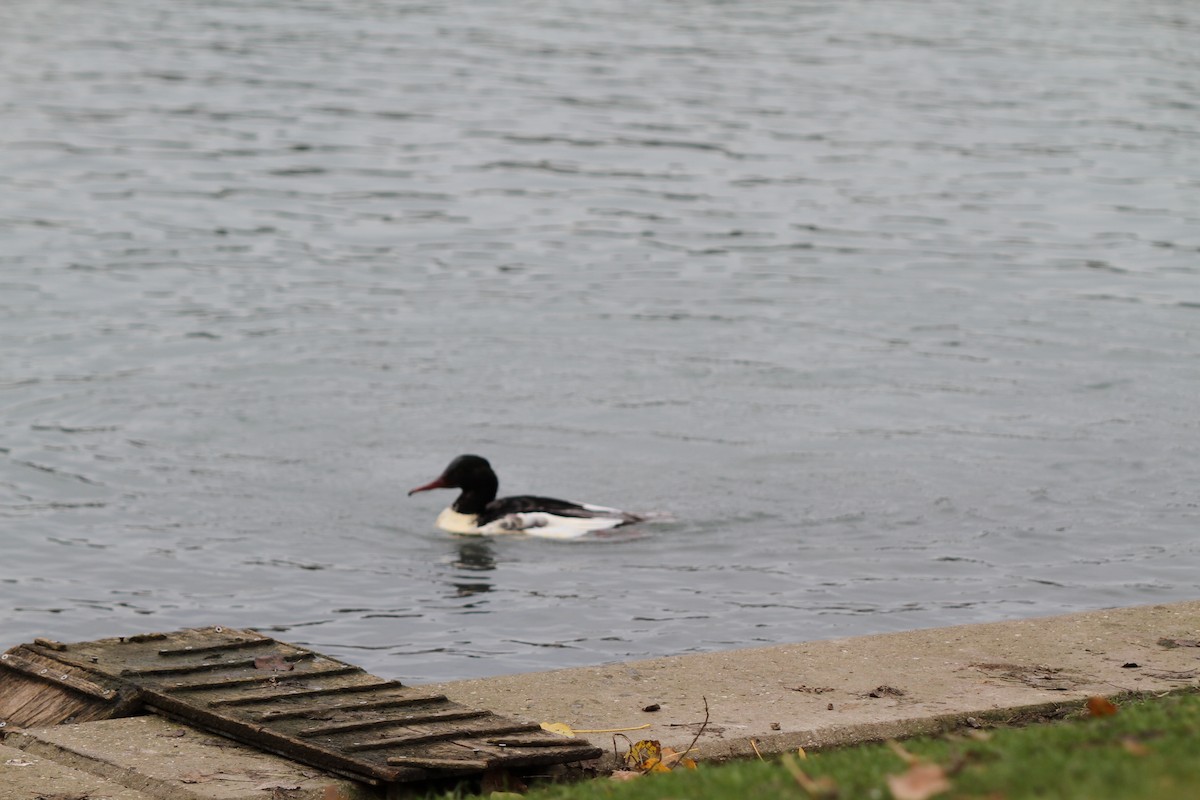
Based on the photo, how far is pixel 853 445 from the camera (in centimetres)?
1529

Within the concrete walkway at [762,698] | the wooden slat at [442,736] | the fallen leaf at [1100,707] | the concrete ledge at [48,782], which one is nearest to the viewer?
the concrete ledge at [48,782]

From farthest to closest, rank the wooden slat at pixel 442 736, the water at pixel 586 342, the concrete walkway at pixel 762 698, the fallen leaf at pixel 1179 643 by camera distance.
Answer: the water at pixel 586 342, the fallen leaf at pixel 1179 643, the wooden slat at pixel 442 736, the concrete walkway at pixel 762 698

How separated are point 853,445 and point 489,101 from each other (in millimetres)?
18508

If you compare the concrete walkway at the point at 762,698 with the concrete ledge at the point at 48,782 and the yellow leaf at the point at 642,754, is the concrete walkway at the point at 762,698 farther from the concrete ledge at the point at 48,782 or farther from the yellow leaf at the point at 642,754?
the yellow leaf at the point at 642,754

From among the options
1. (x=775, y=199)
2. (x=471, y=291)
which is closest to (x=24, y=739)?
(x=471, y=291)

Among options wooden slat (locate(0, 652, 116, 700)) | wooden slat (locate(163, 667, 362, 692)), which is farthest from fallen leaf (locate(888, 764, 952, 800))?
wooden slat (locate(0, 652, 116, 700))

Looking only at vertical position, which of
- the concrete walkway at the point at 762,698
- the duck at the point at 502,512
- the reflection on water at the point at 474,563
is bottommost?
the reflection on water at the point at 474,563

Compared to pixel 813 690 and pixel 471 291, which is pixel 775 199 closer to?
pixel 471 291

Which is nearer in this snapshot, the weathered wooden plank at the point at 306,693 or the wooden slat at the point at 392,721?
the wooden slat at the point at 392,721

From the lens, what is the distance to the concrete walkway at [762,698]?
250 inches

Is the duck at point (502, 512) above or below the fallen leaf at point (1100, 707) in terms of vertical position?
below

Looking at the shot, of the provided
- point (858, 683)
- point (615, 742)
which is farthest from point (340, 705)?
point (858, 683)

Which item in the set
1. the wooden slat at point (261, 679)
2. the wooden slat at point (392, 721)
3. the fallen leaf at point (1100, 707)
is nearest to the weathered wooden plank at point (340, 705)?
the wooden slat at point (392, 721)

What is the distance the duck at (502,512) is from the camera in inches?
518
